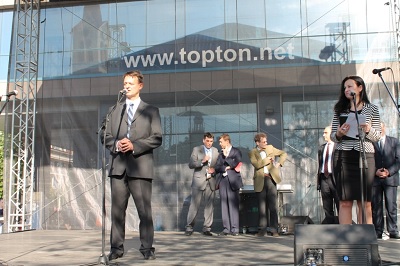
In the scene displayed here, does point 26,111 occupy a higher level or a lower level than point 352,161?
higher

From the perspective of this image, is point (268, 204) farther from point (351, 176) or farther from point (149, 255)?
point (351, 176)

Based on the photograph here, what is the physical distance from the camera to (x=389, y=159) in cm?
661

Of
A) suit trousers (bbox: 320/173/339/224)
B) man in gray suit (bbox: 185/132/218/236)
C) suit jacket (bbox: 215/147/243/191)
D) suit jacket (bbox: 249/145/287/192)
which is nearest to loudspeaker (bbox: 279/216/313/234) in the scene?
suit trousers (bbox: 320/173/339/224)

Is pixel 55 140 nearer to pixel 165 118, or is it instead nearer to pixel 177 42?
pixel 165 118

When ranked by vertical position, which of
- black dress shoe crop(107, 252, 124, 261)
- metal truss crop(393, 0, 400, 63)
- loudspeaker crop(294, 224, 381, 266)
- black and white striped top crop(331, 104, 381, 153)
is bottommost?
black dress shoe crop(107, 252, 124, 261)

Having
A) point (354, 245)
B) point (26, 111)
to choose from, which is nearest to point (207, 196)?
point (26, 111)

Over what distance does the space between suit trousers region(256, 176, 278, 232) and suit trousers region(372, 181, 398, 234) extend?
1.37 meters

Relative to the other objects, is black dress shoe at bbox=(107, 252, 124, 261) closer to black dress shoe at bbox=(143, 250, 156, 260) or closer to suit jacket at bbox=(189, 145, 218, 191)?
black dress shoe at bbox=(143, 250, 156, 260)

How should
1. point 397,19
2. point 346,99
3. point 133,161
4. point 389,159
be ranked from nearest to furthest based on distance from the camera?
point 346,99 → point 133,161 → point 389,159 → point 397,19

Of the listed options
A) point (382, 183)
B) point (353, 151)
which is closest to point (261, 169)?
point (382, 183)

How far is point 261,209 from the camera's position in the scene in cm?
705

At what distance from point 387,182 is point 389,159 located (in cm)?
33

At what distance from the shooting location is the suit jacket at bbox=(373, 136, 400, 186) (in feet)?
21.6

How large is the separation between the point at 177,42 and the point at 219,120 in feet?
5.52
